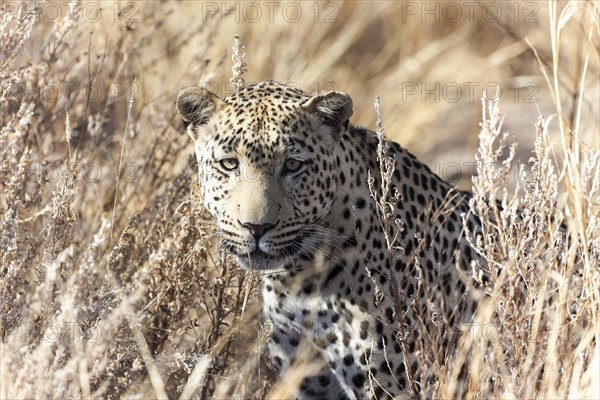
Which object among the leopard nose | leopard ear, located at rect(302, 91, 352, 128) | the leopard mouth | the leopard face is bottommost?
the leopard mouth

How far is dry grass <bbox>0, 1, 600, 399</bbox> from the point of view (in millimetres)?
3596

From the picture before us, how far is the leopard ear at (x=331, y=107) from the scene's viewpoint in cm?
440

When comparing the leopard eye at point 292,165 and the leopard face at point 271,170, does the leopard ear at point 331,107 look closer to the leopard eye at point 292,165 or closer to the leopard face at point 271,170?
the leopard face at point 271,170

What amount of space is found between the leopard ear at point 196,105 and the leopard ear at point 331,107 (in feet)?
1.29

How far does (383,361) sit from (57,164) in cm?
183

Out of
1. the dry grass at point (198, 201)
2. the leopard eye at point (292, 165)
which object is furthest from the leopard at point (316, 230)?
the dry grass at point (198, 201)

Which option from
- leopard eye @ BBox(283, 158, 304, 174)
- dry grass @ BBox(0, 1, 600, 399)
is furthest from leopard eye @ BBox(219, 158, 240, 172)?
dry grass @ BBox(0, 1, 600, 399)

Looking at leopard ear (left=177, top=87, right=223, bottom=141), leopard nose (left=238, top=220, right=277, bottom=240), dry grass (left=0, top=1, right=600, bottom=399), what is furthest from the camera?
leopard ear (left=177, top=87, right=223, bottom=141)

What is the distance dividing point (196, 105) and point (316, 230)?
0.74m

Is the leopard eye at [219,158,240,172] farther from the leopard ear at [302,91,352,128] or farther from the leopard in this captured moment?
the leopard ear at [302,91,352,128]

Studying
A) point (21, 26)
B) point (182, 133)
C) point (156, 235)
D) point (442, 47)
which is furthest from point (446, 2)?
point (21, 26)

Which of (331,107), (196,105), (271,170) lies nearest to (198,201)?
(196,105)

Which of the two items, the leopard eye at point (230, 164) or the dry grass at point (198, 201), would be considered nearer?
the dry grass at point (198, 201)

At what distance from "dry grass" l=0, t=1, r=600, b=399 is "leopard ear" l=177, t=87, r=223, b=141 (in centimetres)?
47
